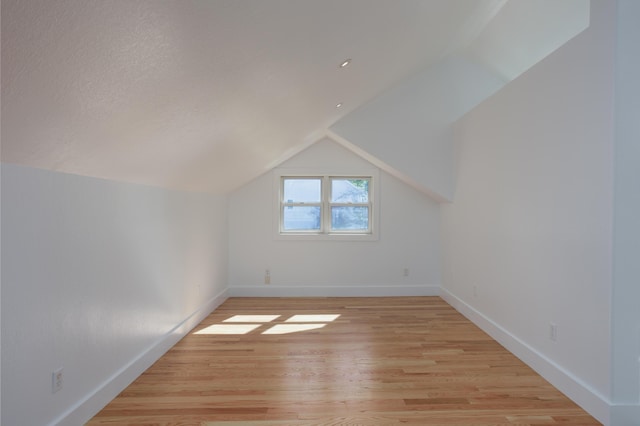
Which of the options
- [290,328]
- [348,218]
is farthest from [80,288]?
[348,218]

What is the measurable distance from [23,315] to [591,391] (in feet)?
9.90

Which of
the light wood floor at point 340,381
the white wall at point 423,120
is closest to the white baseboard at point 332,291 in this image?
the light wood floor at point 340,381

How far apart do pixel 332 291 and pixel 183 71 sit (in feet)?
12.5

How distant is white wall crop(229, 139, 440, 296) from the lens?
4.78m

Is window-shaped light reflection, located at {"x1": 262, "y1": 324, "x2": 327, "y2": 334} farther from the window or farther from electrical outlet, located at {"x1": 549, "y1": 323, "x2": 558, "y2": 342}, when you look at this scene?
electrical outlet, located at {"x1": 549, "y1": 323, "x2": 558, "y2": 342}

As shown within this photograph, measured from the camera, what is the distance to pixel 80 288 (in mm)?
1815

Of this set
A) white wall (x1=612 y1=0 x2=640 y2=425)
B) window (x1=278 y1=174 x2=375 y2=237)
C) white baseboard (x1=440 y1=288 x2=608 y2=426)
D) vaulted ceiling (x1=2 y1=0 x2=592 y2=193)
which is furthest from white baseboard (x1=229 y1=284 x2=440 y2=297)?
white wall (x1=612 y1=0 x2=640 y2=425)

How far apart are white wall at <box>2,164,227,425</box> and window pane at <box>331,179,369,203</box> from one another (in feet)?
8.09

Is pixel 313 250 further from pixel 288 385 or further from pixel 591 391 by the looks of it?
pixel 591 391

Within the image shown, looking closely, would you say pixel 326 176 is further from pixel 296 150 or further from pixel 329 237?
pixel 329 237

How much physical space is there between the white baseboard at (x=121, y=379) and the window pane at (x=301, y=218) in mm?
1899

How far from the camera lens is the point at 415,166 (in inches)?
168

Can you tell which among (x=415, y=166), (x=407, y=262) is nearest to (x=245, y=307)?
(x=407, y=262)

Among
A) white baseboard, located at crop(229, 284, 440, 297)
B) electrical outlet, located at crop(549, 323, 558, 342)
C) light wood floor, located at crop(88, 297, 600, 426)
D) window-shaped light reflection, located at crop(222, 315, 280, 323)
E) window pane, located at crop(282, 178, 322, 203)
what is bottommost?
window-shaped light reflection, located at crop(222, 315, 280, 323)
